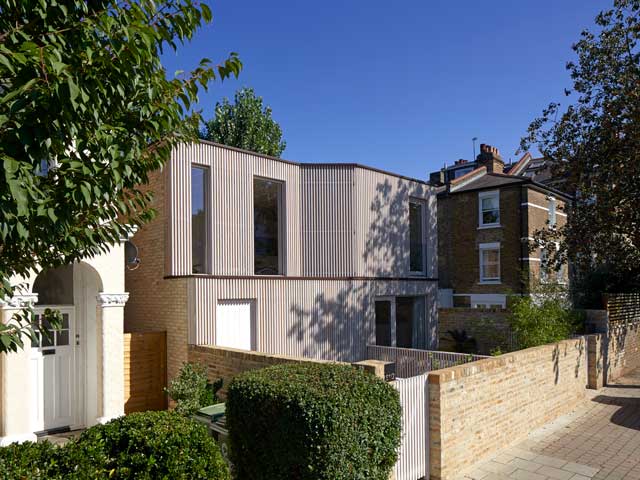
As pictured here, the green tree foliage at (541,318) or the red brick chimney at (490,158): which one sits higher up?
the red brick chimney at (490,158)

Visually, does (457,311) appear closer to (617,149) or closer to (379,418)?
(617,149)

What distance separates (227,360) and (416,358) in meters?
4.86

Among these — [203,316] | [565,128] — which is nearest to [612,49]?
[565,128]

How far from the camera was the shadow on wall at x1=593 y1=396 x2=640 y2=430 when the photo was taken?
1026cm

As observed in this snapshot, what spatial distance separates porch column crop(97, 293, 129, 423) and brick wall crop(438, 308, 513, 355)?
11.0m

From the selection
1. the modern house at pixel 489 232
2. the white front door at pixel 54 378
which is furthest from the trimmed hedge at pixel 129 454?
the modern house at pixel 489 232

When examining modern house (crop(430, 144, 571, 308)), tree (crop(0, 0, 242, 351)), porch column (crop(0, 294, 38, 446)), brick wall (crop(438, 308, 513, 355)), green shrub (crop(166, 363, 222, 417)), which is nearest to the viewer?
tree (crop(0, 0, 242, 351))

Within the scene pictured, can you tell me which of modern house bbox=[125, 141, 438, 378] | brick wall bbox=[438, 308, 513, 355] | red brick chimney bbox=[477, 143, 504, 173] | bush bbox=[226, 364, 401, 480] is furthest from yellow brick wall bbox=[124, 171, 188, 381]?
red brick chimney bbox=[477, 143, 504, 173]

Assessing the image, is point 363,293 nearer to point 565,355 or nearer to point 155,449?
point 565,355

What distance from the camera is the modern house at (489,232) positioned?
2544 cm

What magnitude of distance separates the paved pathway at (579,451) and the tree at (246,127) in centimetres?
2196

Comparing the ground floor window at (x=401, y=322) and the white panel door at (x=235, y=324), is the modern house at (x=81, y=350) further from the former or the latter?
the ground floor window at (x=401, y=322)

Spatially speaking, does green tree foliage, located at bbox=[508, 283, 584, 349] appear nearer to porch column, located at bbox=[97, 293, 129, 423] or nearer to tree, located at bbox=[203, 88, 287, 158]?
porch column, located at bbox=[97, 293, 129, 423]

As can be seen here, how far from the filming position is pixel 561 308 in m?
13.4
